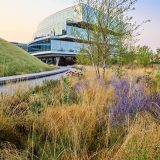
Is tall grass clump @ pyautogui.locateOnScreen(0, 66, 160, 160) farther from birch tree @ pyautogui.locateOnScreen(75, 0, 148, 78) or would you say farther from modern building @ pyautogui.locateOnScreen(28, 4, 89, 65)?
modern building @ pyautogui.locateOnScreen(28, 4, 89, 65)

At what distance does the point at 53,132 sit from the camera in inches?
209

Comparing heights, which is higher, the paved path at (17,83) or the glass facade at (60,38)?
the glass facade at (60,38)

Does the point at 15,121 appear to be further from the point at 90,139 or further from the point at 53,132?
the point at 90,139

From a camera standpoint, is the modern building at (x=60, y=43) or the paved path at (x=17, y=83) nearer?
the paved path at (x=17, y=83)

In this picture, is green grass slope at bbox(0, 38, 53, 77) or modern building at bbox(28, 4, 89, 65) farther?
modern building at bbox(28, 4, 89, 65)

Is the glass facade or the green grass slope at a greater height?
the glass facade

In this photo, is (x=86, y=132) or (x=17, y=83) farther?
(x=17, y=83)

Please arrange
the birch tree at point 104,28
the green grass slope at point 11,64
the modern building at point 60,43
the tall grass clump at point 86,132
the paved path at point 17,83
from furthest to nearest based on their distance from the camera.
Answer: the modern building at point 60,43 → the green grass slope at point 11,64 → the birch tree at point 104,28 → the paved path at point 17,83 → the tall grass clump at point 86,132

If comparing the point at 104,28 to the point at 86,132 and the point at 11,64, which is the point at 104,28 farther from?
the point at 11,64

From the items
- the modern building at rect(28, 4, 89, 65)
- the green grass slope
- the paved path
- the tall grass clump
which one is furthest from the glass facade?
the tall grass clump

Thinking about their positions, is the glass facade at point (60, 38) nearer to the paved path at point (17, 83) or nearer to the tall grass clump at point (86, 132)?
the paved path at point (17, 83)

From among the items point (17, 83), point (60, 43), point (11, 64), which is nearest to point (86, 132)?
point (17, 83)

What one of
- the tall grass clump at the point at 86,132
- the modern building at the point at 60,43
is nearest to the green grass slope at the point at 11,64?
the tall grass clump at the point at 86,132

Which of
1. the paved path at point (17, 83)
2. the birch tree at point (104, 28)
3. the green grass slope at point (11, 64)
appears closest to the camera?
the paved path at point (17, 83)
